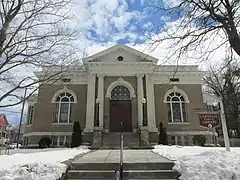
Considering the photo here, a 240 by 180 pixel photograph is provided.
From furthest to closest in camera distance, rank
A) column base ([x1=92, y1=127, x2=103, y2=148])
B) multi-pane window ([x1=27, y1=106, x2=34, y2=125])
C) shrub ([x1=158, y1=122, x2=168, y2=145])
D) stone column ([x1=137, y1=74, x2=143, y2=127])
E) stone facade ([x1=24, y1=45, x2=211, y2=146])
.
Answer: multi-pane window ([x1=27, y1=106, x2=34, y2=125]), stone facade ([x1=24, y1=45, x2=211, y2=146]), stone column ([x1=137, y1=74, x2=143, y2=127]), shrub ([x1=158, y1=122, x2=168, y2=145]), column base ([x1=92, y1=127, x2=103, y2=148])

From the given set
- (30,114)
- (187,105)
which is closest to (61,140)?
(30,114)

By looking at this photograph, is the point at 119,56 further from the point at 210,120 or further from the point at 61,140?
the point at 210,120

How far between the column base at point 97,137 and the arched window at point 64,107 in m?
3.49

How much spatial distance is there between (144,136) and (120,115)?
129 inches

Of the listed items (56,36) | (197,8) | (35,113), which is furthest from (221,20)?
(35,113)

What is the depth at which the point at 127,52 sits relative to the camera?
21.3 metres

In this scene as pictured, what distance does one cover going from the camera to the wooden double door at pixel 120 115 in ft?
64.3

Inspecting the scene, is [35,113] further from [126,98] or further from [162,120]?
[162,120]

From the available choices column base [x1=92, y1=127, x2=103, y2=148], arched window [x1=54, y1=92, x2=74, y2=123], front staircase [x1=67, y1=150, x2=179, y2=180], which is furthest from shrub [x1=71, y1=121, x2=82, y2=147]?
front staircase [x1=67, y1=150, x2=179, y2=180]

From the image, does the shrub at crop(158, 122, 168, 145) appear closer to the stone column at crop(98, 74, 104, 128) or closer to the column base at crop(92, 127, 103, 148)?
the column base at crop(92, 127, 103, 148)

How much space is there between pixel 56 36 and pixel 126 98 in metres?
10.9

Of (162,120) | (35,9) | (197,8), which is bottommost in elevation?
(162,120)

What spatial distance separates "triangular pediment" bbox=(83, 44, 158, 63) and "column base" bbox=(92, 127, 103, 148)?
6556mm

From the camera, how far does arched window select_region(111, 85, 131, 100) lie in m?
20.4
